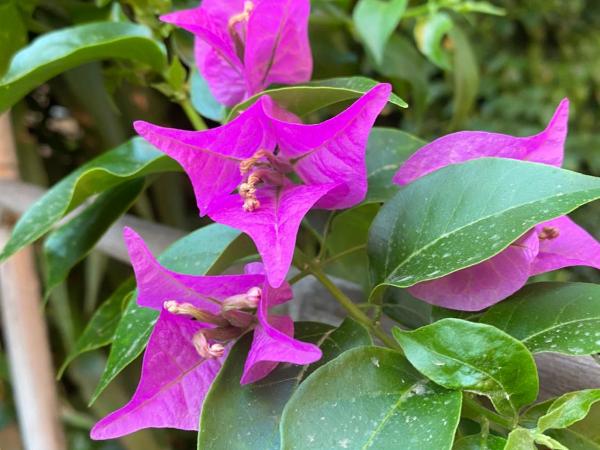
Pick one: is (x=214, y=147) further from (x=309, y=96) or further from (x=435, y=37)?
(x=435, y=37)

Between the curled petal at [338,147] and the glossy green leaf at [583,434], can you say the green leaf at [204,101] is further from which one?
the glossy green leaf at [583,434]

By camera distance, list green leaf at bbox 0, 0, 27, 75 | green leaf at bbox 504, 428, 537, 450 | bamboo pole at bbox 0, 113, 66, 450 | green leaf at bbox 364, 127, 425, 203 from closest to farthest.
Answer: green leaf at bbox 504, 428, 537, 450
green leaf at bbox 364, 127, 425, 203
green leaf at bbox 0, 0, 27, 75
bamboo pole at bbox 0, 113, 66, 450

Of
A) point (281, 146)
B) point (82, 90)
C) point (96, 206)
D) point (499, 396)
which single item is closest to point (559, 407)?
point (499, 396)

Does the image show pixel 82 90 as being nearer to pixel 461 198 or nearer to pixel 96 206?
pixel 96 206

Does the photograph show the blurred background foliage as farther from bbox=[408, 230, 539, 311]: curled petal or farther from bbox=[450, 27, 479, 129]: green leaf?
bbox=[408, 230, 539, 311]: curled petal

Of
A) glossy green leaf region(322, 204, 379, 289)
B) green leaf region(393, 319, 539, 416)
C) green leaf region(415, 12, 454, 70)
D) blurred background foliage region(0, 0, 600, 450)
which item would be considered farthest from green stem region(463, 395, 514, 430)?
green leaf region(415, 12, 454, 70)

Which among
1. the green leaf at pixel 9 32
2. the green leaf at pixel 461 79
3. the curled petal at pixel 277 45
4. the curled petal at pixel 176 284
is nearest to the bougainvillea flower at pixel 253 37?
the curled petal at pixel 277 45
